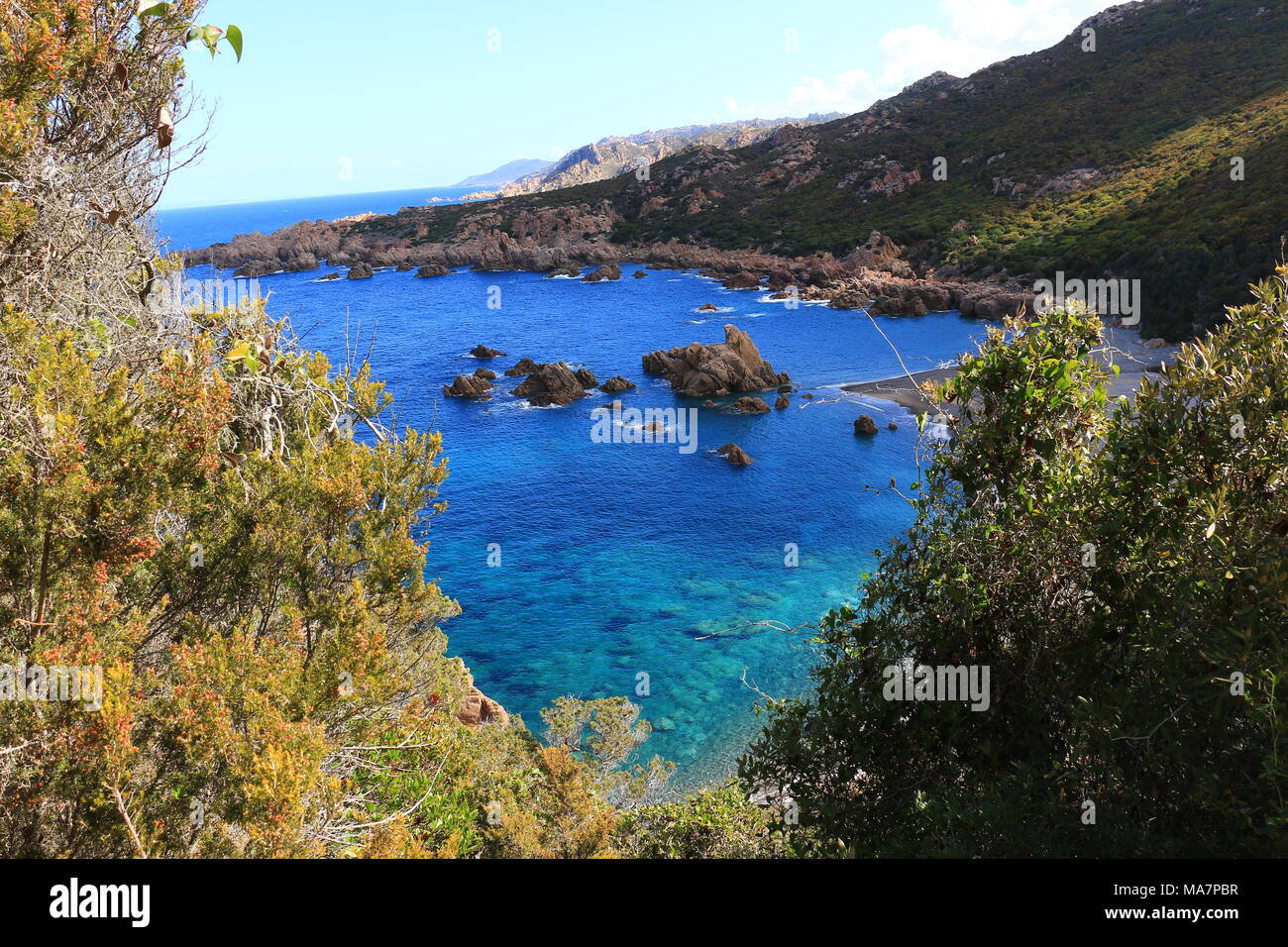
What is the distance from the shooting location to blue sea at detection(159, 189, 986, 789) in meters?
27.7

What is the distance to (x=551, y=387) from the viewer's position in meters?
61.6

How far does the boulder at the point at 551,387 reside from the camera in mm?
60438

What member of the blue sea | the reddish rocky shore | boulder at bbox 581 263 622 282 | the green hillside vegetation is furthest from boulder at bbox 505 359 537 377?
boulder at bbox 581 263 622 282

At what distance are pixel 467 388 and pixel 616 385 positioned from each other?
504 inches

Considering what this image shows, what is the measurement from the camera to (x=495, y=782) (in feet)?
44.1

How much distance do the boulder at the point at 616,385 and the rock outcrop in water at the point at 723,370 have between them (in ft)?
12.5

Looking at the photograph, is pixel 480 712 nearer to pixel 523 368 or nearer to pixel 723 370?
pixel 723 370

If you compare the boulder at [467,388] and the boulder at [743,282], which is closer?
the boulder at [467,388]

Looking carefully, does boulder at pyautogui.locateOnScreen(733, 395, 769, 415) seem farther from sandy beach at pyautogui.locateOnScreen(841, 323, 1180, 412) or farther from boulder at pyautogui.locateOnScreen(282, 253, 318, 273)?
boulder at pyautogui.locateOnScreen(282, 253, 318, 273)

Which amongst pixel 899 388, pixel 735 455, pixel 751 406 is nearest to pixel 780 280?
pixel 899 388

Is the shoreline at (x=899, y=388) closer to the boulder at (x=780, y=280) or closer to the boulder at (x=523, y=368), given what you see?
the boulder at (x=523, y=368)

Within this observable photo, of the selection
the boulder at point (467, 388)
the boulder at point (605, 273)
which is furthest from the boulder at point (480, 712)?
the boulder at point (605, 273)
